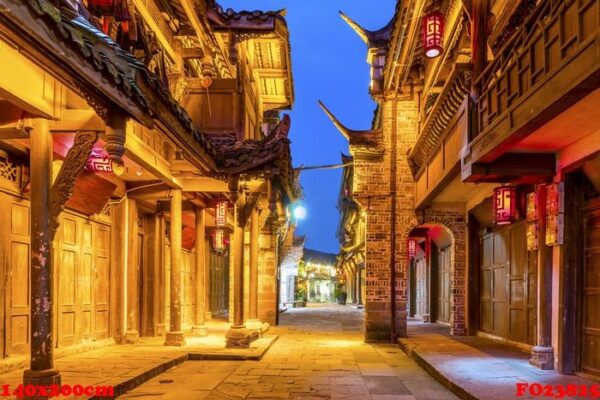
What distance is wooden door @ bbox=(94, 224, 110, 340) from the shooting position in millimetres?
12086

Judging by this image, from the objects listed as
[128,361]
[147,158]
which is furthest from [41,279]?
[147,158]

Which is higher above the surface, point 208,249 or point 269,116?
point 269,116

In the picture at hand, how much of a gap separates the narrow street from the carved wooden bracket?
2673 mm

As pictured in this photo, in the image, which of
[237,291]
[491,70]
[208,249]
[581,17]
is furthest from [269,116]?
[581,17]

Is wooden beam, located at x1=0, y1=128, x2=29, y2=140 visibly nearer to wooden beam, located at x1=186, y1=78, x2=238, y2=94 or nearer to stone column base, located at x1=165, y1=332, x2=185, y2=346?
stone column base, located at x1=165, y1=332, x2=185, y2=346

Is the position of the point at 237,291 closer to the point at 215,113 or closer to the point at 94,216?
the point at 94,216

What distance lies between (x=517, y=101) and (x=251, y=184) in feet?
24.9

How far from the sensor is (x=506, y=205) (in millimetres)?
11133

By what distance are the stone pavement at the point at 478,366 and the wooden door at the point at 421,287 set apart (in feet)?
26.8

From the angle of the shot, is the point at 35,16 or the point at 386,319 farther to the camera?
the point at 386,319

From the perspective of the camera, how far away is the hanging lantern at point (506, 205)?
11.1 metres

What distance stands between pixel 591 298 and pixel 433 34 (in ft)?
17.2

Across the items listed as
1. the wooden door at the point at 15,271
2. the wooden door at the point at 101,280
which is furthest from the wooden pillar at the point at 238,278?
the wooden door at the point at 15,271

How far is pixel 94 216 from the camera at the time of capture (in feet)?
39.2
